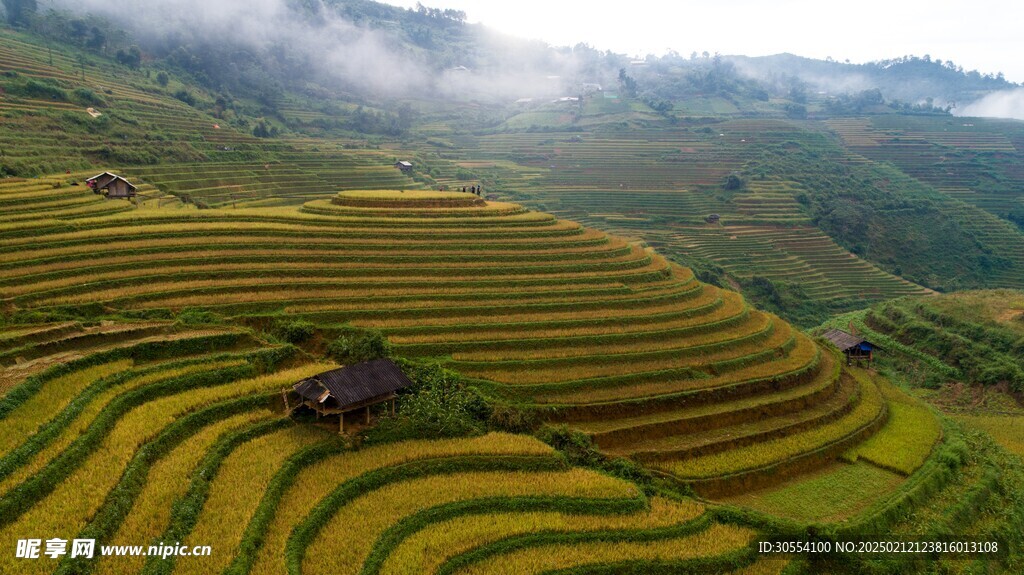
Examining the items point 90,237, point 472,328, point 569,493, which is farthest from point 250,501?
point 90,237

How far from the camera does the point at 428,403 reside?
17797mm

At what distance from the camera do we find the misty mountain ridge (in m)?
90.6

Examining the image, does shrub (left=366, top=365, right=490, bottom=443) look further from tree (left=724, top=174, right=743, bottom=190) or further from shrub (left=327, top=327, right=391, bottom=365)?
tree (left=724, top=174, right=743, bottom=190)

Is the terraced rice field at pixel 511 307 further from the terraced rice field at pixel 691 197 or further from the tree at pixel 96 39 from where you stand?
the tree at pixel 96 39

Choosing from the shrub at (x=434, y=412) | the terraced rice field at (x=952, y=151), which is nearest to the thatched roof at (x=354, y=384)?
the shrub at (x=434, y=412)

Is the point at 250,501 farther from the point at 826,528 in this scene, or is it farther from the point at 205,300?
the point at 826,528

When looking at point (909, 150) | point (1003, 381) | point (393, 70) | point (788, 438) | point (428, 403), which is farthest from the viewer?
point (393, 70)

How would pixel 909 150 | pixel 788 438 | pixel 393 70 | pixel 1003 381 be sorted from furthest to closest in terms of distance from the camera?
pixel 393 70, pixel 909 150, pixel 1003 381, pixel 788 438

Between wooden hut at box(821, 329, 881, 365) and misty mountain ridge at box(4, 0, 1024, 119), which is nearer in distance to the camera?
wooden hut at box(821, 329, 881, 365)

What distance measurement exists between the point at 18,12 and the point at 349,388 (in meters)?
92.7

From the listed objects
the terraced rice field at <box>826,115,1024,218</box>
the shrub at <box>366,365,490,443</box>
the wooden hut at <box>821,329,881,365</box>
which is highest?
the terraced rice field at <box>826,115,1024,218</box>

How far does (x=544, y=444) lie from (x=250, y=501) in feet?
29.8

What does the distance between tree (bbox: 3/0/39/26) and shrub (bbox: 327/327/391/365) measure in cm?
8466

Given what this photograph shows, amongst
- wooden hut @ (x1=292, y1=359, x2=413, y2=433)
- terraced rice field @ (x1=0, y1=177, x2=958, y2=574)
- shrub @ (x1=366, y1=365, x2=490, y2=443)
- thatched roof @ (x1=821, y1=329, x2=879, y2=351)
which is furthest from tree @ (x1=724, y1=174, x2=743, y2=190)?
wooden hut @ (x1=292, y1=359, x2=413, y2=433)
